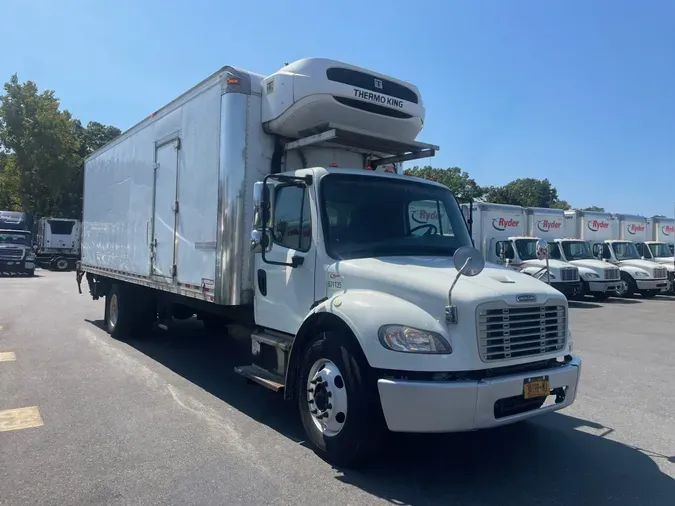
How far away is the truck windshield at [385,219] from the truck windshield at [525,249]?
45.8ft

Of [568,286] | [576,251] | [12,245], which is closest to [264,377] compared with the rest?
[568,286]

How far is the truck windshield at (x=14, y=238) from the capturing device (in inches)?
1175

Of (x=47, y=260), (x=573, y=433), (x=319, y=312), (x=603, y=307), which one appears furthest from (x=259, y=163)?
(x=47, y=260)

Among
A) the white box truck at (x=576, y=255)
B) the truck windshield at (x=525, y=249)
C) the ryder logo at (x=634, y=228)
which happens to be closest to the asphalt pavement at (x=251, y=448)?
the truck windshield at (x=525, y=249)

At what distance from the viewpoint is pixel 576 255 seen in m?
20.8

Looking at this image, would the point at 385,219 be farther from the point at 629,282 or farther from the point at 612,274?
the point at 629,282

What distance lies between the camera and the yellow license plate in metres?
4.21

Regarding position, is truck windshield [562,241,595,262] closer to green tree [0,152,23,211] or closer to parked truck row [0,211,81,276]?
parked truck row [0,211,81,276]

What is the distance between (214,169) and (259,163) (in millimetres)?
540

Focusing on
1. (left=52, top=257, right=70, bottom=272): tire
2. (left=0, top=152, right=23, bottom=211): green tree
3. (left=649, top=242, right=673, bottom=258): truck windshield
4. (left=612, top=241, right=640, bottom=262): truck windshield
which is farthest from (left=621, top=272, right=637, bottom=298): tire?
(left=0, top=152, right=23, bottom=211): green tree

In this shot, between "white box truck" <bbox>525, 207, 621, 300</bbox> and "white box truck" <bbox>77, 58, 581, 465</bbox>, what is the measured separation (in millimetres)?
15035

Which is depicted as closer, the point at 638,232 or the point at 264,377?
the point at 264,377

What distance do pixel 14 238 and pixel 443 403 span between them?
31804 millimetres

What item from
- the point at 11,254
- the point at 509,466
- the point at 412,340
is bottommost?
the point at 509,466
